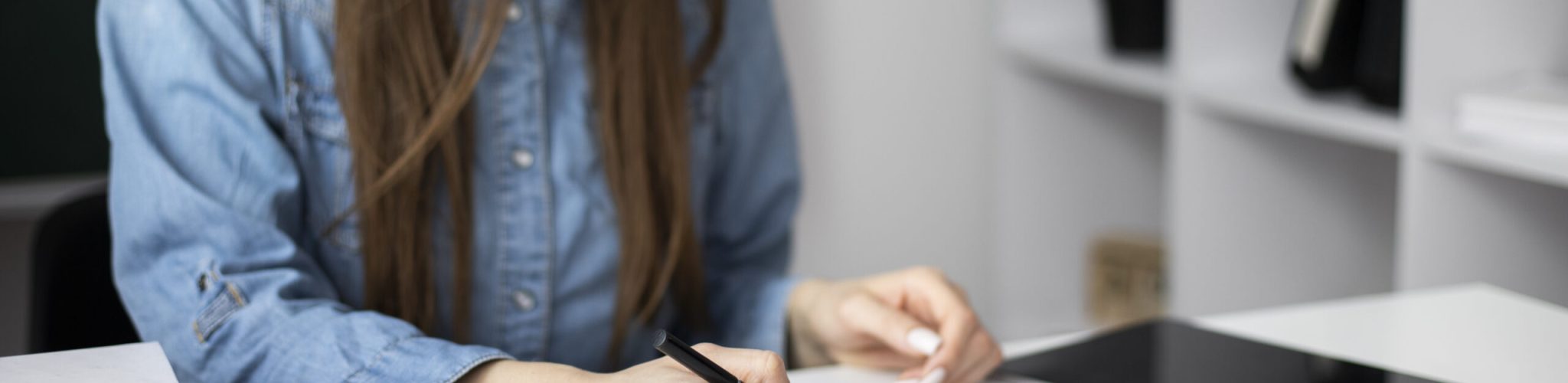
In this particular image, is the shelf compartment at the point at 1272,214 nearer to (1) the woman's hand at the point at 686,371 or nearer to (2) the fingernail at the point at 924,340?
(2) the fingernail at the point at 924,340

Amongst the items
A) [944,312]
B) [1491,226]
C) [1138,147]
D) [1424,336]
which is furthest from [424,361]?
[1138,147]

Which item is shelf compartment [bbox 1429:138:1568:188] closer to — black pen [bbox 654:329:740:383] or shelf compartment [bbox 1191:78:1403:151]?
shelf compartment [bbox 1191:78:1403:151]

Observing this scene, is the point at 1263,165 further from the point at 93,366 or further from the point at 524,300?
the point at 93,366

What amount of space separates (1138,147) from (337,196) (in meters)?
1.32

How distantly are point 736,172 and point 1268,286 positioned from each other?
0.75 m

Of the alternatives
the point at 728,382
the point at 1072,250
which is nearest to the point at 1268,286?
the point at 1072,250

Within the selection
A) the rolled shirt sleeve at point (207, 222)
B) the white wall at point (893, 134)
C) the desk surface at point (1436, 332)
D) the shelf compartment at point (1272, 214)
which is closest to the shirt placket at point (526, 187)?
the rolled shirt sleeve at point (207, 222)

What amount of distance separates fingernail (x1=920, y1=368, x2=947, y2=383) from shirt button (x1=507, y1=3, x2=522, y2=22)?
342mm

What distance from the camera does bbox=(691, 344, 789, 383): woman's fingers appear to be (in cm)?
56

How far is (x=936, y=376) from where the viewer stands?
664mm

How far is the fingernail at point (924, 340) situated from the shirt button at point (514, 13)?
312 mm

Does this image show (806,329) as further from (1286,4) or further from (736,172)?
(1286,4)

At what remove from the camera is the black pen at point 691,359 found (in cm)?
52

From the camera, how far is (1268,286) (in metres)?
1.50
